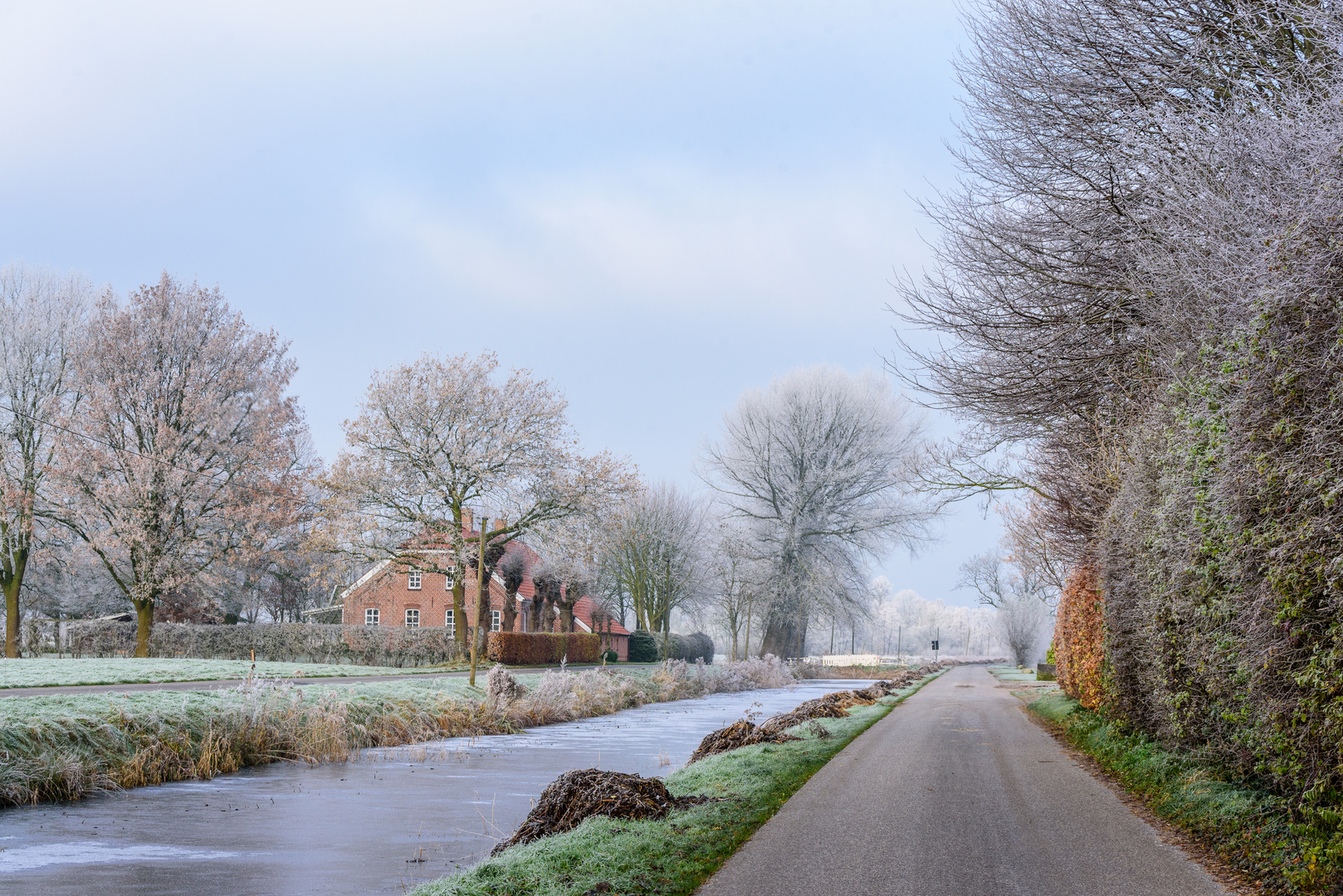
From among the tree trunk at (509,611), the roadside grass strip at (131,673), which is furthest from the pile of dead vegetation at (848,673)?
the roadside grass strip at (131,673)

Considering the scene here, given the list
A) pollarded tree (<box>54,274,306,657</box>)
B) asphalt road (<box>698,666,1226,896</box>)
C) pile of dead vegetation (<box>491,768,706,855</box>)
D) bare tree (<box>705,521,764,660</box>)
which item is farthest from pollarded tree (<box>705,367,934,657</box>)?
pile of dead vegetation (<box>491,768,706,855</box>)

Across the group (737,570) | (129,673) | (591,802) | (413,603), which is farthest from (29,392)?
(591,802)

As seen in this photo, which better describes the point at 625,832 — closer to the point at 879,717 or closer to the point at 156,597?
the point at 879,717

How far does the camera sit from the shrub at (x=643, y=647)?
5347cm

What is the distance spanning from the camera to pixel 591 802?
27.5 feet

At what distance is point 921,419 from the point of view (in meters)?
43.1

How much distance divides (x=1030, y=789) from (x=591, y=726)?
39.0 feet

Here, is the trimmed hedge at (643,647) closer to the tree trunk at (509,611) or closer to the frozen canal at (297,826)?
the tree trunk at (509,611)

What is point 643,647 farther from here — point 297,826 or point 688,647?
point 297,826

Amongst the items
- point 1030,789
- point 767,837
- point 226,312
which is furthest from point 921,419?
point 767,837

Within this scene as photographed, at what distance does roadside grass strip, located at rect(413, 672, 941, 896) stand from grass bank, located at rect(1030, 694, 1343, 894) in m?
3.42

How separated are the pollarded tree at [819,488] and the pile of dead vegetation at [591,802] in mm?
32866

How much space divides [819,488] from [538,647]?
1393cm

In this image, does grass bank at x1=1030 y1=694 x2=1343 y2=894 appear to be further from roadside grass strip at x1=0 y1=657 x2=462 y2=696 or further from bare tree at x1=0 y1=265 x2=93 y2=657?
bare tree at x1=0 y1=265 x2=93 y2=657
